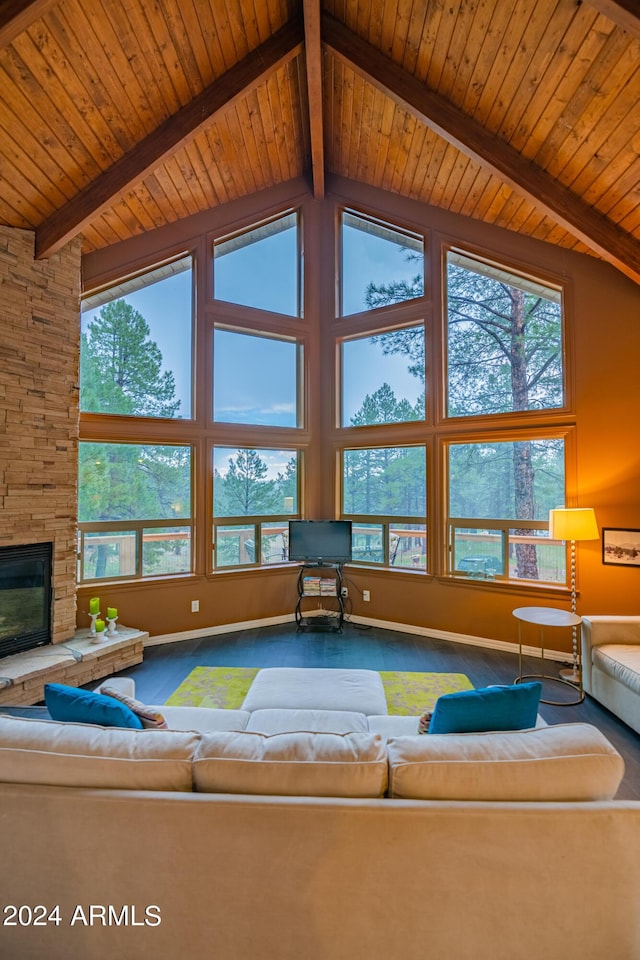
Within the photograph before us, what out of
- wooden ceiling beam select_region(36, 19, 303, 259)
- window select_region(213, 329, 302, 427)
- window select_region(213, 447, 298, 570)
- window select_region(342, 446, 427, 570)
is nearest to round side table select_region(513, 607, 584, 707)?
window select_region(342, 446, 427, 570)

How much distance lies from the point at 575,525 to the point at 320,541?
268 centimetres

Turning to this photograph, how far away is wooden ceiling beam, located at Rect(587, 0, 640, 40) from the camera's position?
7.47 ft

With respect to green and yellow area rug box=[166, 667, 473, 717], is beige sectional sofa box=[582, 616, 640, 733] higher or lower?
higher

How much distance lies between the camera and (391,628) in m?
5.18

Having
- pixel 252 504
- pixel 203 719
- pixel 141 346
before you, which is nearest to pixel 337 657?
pixel 252 504

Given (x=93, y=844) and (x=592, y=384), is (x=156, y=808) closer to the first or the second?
(x=93, y=844)

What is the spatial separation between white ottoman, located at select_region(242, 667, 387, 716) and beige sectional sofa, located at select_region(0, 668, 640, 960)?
1.26 meters

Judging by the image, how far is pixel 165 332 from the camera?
4.94 meters

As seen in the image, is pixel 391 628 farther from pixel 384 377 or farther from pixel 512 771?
pixel 512 771

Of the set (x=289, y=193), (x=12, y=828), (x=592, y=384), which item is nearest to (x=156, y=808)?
(x=12, y=828)

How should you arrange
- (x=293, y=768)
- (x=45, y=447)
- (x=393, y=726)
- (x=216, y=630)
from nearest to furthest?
1. (x=293, y=768)
2. (x=393, y=726)
3. (x=45, y=447)
4. (x=216, y=630)

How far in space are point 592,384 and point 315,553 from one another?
3.37m

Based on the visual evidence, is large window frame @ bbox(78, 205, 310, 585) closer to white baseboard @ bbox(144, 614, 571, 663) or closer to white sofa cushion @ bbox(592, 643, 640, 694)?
white baseboard @ bbox(144, 614, 571, 663)

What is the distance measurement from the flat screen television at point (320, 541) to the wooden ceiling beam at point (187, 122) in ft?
11.9
